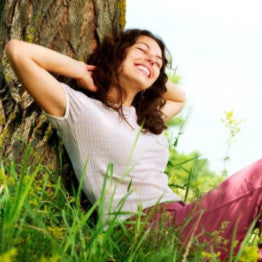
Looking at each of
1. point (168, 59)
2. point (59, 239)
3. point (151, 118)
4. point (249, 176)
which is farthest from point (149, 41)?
point (59, 239)

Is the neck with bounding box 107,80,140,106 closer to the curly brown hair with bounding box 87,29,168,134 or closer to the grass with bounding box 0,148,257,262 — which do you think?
the curly brown hair with bounding box 87,29,168,134

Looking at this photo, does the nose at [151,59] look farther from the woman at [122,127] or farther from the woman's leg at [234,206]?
the woman's leg at [234,206]

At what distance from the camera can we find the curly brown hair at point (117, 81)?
2.82 meters

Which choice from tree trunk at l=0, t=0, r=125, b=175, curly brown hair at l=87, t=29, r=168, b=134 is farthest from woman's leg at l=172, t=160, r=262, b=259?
tree trunk at l=0, t=0, r=125, b=175

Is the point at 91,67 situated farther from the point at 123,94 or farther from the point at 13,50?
the point at 13,50

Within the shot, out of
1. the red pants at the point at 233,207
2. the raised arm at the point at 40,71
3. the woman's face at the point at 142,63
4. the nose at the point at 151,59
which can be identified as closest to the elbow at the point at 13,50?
the raised arm at the point at 40,71

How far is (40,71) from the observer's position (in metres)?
2.46

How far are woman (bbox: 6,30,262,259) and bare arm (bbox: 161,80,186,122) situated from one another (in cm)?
18

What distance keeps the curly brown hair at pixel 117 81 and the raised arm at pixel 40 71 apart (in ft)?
0.82

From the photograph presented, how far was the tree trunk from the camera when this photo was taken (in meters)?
2.86

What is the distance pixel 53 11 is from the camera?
2916 mm

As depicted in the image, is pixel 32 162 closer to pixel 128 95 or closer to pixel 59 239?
pixel 128 95

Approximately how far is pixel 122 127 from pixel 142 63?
0.38m

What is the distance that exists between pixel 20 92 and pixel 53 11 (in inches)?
18.8
